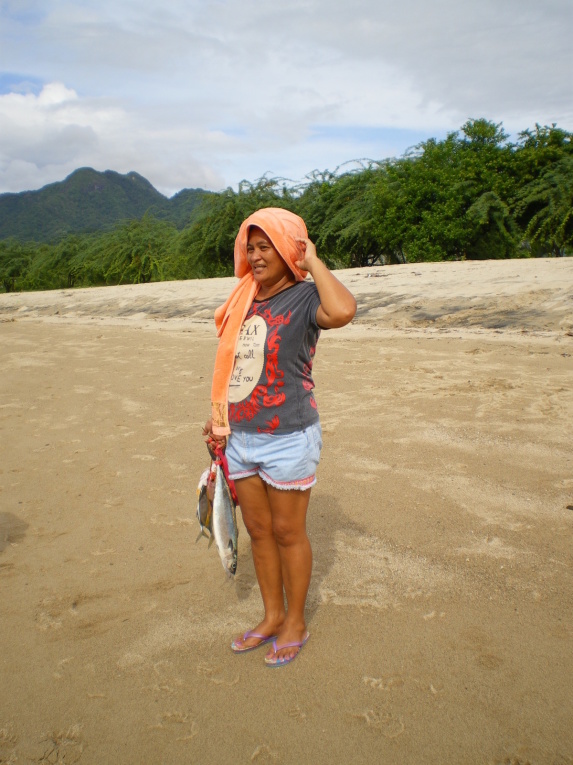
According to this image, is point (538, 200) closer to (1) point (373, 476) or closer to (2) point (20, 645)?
(1) point (373, 476)

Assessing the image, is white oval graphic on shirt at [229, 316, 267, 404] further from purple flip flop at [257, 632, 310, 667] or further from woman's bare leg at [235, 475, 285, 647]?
purple flip flop at [257, 632, 310, 667]

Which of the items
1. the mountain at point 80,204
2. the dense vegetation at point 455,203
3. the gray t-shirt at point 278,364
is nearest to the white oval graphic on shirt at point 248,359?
the gray t-shirt at point 278,364

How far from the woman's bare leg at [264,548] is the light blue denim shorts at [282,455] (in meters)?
0.08

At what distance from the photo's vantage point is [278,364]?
217cm

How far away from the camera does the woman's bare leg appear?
2.28 m

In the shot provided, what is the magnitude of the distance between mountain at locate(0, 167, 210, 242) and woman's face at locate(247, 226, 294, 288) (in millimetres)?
76351

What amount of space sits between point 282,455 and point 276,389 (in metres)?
0.23

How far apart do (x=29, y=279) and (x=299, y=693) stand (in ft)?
98.1

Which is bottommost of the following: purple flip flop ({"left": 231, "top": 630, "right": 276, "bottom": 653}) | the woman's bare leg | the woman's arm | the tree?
purple flip flop ({"left": 231, "top": 630, "right": 276, "bottom": 653})

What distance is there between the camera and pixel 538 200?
14172 millimetres

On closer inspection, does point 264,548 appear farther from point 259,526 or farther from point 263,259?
point 263,259

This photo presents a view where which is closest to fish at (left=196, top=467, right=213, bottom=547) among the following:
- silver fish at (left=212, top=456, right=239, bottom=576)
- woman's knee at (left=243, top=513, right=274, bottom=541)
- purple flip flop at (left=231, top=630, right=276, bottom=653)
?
silver fish at (left=212, top=456, right=239, bottom=576)

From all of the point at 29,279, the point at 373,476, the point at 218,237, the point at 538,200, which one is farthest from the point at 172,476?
the point at 29,279

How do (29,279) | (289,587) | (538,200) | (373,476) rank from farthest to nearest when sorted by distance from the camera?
(29,279) → (538,200) → (373,476) → (289,587)
